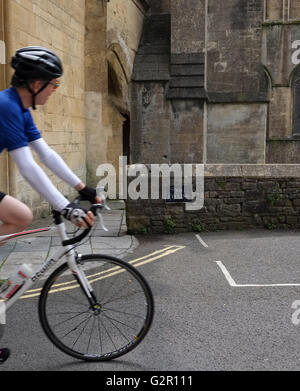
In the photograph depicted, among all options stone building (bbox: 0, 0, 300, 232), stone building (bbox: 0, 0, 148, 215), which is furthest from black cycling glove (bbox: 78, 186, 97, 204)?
stone building (bbox: 0, 0, 148, 215)

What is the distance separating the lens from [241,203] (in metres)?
8.85

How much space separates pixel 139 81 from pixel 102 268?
13.6 meters

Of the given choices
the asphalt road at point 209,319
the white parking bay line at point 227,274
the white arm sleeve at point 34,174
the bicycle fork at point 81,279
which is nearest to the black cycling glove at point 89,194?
the white arm sleeve at point 34,174

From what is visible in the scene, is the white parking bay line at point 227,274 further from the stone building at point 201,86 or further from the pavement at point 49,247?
the stone building at point 201,86

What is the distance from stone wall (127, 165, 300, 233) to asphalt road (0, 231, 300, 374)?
4.65 ft

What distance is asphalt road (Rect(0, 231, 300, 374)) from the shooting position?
3.54 meters

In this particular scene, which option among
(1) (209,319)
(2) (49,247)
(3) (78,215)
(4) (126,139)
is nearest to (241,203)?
(2) (49,247)

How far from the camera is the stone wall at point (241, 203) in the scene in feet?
28.6

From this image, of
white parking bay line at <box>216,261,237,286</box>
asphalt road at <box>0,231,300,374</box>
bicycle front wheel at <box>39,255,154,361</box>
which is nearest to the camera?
bicycle front wheel at <box>39,255,154,361</box>

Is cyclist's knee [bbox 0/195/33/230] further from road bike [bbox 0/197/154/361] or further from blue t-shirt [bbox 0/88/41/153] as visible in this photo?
blue t-shirt [bbox 0/88/41/153]

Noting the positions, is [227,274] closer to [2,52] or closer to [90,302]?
[90,302]

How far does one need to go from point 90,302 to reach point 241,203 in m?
5.74

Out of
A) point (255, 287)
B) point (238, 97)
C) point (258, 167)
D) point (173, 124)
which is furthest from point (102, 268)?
point (238, 97)

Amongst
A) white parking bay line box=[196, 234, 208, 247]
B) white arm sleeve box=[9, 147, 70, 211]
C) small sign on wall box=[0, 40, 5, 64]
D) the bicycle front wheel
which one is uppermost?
small sign on wall box=[0, 40, 5, 64]
